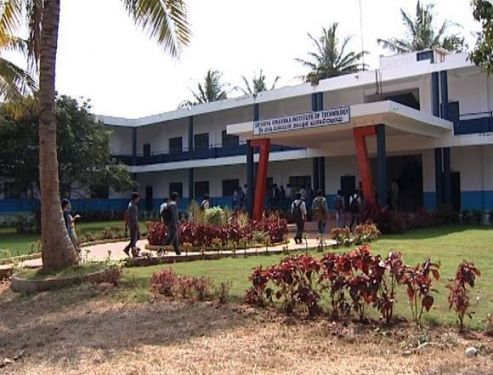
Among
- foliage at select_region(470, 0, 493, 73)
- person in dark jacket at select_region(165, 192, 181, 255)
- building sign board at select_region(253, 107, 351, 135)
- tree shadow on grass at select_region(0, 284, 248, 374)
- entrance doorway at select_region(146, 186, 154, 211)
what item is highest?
building sign board at select_region(253, 107, 351, 135)

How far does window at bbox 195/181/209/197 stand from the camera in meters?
35.9

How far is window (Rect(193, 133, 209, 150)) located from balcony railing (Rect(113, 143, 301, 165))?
0.39 meters

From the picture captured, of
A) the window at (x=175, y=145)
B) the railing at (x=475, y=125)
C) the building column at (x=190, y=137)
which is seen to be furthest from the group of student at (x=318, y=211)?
the window at (x=175, y=145)

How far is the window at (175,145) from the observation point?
3731 centimetres

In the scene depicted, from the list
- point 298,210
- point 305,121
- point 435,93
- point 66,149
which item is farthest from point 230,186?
point 298,210

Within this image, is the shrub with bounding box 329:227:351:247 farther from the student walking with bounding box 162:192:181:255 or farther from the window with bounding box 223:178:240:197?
the window with bounding box 223:178:240:197

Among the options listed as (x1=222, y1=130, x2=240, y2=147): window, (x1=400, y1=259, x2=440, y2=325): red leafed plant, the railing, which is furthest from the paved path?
(x1=222, y1=130, x2=240, y2=147): window

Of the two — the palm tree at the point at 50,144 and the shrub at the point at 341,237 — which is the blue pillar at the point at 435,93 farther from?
the palm tree at the point at 50,144

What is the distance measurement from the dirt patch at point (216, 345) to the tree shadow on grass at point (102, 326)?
12mm

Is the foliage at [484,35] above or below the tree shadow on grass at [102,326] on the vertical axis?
above

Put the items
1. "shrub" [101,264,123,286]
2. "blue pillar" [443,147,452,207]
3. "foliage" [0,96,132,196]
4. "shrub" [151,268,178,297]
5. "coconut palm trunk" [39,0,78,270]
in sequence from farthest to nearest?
1. "foliage" [0,96,132,196]
2. "blue pillar" [443,147,452,207]
3. "coconut palm trunk" [39,0,78,270]
4. "shrub" [101,264,123,286]
5. "shrub" [151,268,178,297]

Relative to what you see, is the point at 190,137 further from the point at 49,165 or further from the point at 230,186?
the point at 49,165

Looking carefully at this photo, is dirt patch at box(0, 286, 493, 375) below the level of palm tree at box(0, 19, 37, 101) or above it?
below

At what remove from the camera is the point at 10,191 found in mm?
29969
